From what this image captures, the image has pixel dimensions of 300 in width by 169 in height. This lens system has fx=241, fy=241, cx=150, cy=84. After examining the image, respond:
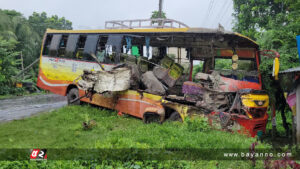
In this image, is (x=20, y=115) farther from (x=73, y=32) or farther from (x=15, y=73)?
(x=15, y=73)

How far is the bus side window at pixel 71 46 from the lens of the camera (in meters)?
10.5

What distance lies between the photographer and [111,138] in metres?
5.38

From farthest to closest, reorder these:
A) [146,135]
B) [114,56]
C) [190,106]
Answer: [114,56] < [190,106] < [146,135]

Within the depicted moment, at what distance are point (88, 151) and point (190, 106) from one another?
3.24 metres

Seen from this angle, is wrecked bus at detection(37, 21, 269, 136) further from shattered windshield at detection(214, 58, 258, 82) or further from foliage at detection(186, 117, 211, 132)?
foliage at detection(186, 117, 211, 132)

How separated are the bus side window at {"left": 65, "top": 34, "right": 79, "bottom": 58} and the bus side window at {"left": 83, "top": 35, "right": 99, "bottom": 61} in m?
0.68

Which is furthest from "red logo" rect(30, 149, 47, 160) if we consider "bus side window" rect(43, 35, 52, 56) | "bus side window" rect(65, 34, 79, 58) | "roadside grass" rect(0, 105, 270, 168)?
"bus side window" rect(43, 35, 52, 56)

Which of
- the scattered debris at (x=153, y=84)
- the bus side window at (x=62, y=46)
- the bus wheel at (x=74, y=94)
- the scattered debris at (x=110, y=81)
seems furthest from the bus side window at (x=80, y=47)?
the scattered debris at (x=153, y=84)

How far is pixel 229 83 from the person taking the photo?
22.8 feet

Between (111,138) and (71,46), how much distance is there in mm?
6517

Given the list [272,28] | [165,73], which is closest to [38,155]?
[165,73]

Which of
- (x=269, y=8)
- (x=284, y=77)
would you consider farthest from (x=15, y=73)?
(x=269, y=8)

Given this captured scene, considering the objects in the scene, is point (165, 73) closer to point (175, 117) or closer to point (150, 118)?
point (150, 118)

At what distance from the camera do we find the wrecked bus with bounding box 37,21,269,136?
21.2 ft
